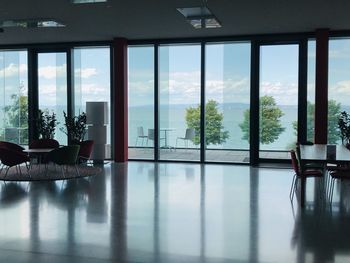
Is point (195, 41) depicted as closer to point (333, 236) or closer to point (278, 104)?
point (278, 104)

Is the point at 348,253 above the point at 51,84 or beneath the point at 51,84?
beneath

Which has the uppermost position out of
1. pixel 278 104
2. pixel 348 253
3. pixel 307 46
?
pixel 307 46

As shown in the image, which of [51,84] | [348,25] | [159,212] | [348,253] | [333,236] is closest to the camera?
[348,253]

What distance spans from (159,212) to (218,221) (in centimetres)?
91

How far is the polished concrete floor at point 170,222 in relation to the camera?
4.30m

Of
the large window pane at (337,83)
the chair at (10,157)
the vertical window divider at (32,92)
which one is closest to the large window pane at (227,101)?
the large window pane at (337,83)

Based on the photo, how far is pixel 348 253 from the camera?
14.1 feet

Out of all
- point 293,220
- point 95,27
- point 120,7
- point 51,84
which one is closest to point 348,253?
point 293,220

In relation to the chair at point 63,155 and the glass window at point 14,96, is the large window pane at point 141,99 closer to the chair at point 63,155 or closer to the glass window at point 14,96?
the chair at point 63,155

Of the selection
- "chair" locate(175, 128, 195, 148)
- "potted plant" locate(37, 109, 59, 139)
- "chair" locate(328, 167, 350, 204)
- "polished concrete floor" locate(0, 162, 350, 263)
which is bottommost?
"polished concrete floor" locate(0, 162, 350, 263)

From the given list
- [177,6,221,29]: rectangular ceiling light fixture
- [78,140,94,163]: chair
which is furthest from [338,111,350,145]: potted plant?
[78,140,94,163]: chair

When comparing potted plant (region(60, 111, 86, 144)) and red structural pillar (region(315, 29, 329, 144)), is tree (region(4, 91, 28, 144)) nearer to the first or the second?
potted plant (region(60, 111, 86, 144))

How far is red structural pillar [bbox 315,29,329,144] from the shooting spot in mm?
9891

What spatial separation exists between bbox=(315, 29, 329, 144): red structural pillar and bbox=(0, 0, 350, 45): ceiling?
31cm
